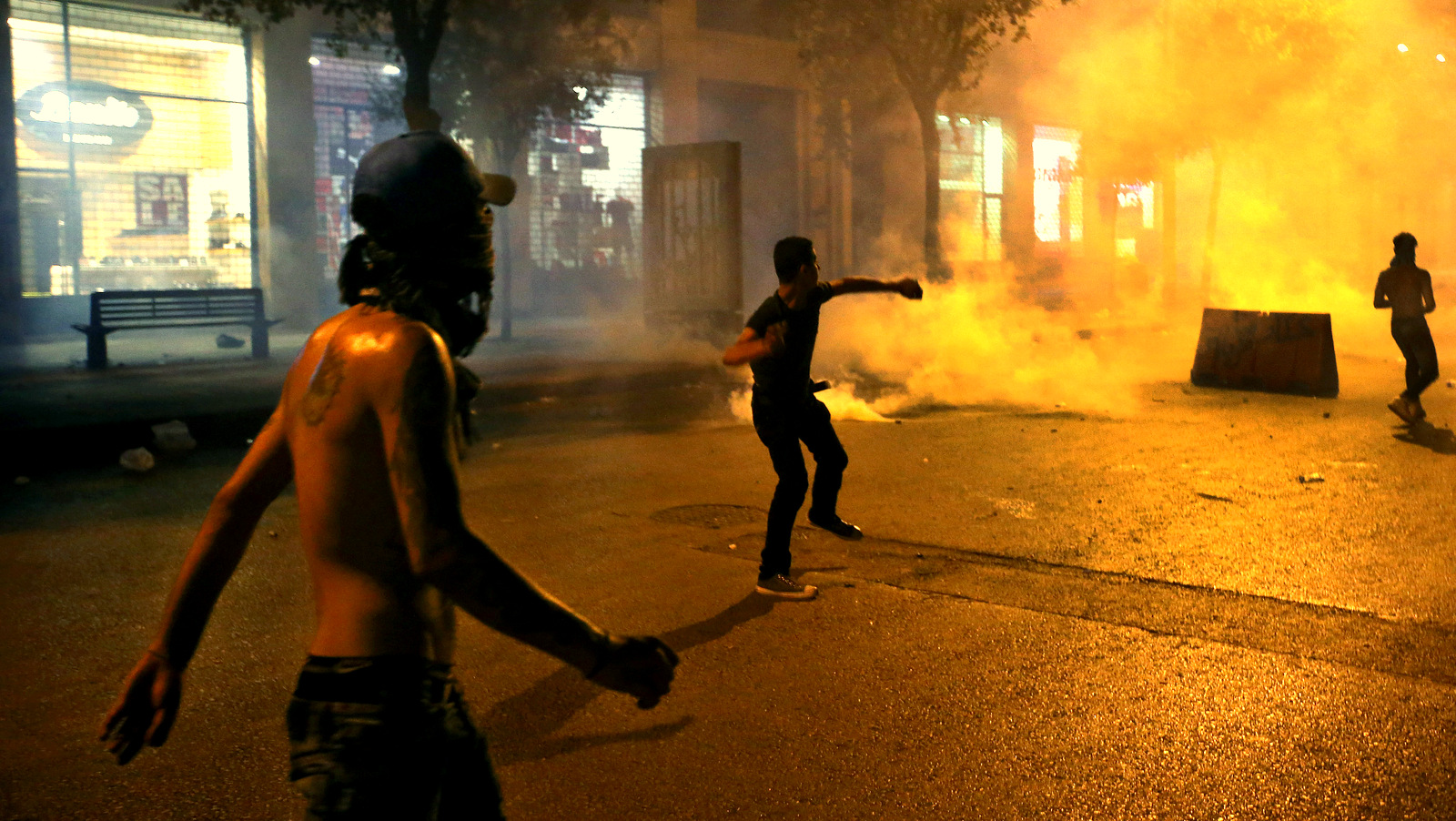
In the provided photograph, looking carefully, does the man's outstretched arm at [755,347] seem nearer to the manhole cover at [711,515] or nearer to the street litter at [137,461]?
the manhole cover at [711,515]

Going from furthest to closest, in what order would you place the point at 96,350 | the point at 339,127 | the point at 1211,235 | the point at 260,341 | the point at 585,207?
the point at 585,207 < the point at 1211,235 < the point at 339,127 < the point at 260,341 < the point at 96,350

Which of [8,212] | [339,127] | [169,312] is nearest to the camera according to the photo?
[169,312]

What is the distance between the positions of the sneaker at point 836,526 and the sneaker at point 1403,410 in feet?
19.5

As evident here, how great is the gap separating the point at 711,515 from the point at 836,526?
112 centimetres

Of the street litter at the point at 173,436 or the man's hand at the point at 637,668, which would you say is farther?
A: the street litter at the point at 173,436

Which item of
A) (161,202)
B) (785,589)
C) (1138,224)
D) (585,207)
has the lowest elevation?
(785,589)

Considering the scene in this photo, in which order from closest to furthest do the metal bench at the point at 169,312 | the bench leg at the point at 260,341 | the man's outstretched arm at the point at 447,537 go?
the man's outstretched arm at the point at 447,537 < the metal bench at the point at 169,312 < the bench leg at the point at 260,341

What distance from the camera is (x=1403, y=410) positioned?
9672 millimetres

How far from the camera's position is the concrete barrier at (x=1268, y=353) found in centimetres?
1166

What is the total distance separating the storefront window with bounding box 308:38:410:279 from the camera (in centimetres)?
2189

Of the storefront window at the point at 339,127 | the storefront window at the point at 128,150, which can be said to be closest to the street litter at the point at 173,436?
the storefront window at the point at 128,150

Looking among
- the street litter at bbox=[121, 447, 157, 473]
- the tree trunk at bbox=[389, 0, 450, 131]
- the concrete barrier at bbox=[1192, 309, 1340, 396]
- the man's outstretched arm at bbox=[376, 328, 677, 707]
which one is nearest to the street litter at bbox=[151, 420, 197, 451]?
the street litter at bbox=[121, 447, 157, 473]

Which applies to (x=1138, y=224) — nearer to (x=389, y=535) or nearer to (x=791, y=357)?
(x=791, y=357)

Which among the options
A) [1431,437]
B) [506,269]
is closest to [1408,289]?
[1431,437]
